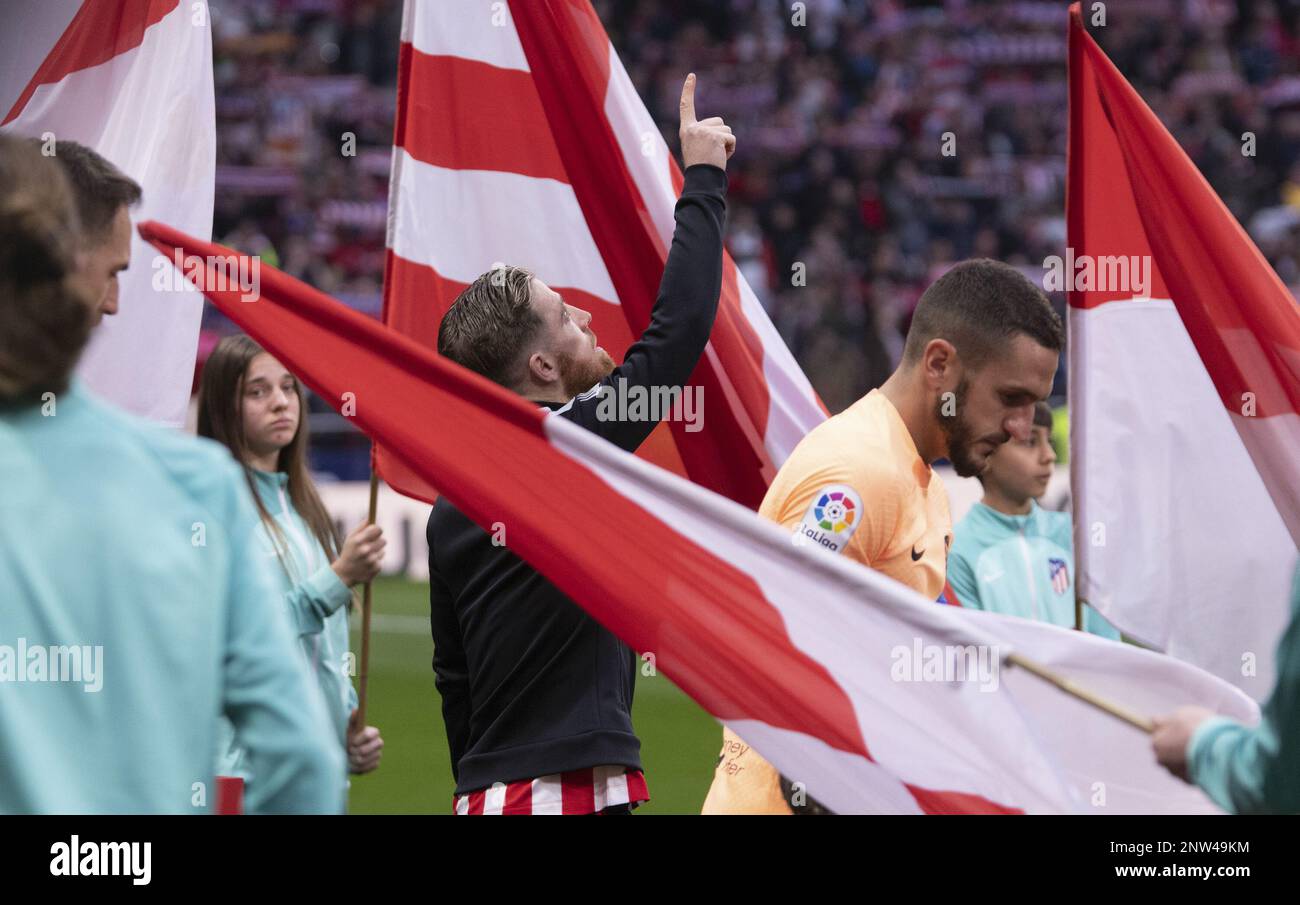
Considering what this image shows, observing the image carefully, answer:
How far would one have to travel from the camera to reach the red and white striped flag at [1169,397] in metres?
3.76

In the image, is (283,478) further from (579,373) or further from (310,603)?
(579,373)

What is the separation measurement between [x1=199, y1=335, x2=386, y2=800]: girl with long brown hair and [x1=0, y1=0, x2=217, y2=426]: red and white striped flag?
1.55 feet

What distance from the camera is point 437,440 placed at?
8.94ft

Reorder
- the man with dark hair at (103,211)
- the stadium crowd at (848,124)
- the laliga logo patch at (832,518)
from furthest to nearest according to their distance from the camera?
the stadium crowd at (848,124) < the laliga logo patch at (832,518) < the man with dark hair at (103,211)

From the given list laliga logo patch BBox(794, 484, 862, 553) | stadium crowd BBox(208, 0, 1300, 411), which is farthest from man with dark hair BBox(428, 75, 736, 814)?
stadium crowd BBox(208, 0, 1300, 411)

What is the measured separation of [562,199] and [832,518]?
1.79 m

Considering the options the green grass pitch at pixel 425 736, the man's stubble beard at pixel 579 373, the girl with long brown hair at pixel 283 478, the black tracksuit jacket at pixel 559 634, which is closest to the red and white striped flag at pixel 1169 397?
the black tracksuit jacket at pixel 559 634

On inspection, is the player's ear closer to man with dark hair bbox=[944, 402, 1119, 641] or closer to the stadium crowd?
man with dark hair bbox=[944, 402, 1119, 641]

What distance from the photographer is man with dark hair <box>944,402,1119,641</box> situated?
17.4 feet

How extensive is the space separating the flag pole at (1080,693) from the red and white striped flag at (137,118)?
2.20m

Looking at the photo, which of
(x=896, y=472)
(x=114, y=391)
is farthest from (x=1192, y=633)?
(x=114, y=391)

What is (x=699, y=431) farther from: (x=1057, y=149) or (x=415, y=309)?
(x=1057, y=149)

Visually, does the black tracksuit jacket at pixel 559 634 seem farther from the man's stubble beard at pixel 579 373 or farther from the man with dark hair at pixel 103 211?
the man with dark hair at pixel 103 211
